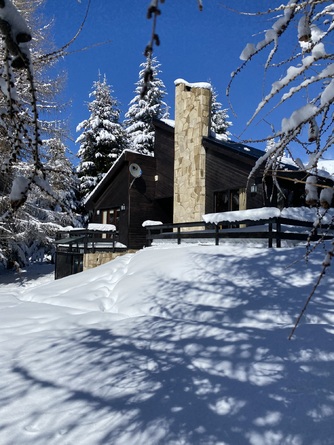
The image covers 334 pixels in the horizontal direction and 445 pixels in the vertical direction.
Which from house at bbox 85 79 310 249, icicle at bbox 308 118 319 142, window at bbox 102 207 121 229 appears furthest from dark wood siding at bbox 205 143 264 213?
icicle at bbox 308 118 319 142

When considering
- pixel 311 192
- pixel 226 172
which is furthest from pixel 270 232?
pixel 311 192

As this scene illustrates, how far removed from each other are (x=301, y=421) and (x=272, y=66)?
9.41 ft

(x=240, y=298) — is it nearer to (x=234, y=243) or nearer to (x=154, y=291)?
(x=154, y=291)

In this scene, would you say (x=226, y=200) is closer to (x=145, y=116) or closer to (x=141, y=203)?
(x=141, y=203)

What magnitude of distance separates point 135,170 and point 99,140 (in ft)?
43.0

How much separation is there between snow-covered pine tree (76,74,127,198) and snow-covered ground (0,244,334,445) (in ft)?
78.0

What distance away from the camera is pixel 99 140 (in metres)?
30.5

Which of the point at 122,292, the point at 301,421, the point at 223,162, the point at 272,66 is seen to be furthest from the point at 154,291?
the point at 223,162

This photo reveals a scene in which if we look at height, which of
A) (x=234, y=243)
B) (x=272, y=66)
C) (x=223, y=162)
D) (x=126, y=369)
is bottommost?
(x=126, y=369)

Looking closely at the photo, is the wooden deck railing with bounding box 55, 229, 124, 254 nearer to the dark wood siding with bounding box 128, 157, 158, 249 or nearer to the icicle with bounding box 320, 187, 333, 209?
the dark wood siding with bounding box 128, 157, 158, 249

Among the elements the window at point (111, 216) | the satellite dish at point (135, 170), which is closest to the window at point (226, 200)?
the satellite dish at point (135, 170)

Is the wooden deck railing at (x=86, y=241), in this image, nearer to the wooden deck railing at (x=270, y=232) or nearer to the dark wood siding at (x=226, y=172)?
the wooden deck railing at (x=270, y=232)

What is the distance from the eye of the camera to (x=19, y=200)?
4.40ft

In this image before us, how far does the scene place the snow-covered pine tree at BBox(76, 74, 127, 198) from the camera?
30.6 m
